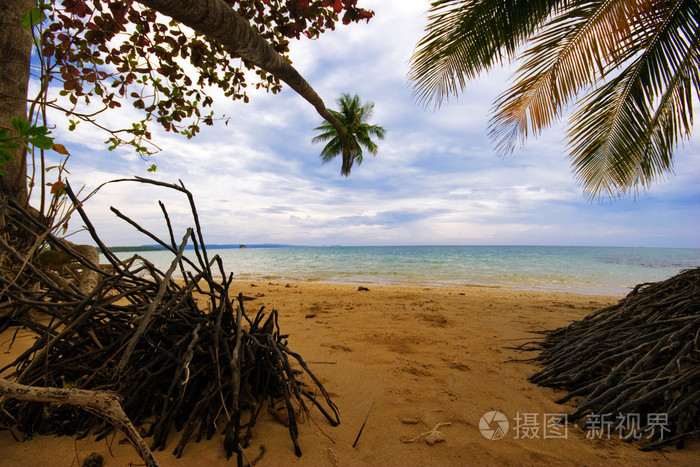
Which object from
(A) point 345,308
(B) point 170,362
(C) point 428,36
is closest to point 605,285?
(A) point 345,308

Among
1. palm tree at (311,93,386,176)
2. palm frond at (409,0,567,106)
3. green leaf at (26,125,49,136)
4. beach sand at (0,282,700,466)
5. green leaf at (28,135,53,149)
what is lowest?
beach sand at (0,282,700,466)

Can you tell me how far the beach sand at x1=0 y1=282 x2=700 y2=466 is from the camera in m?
1.37

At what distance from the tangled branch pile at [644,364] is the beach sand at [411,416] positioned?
0.12 metres

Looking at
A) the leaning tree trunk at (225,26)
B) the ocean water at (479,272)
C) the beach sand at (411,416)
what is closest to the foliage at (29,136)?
the leaning tree trunk at (225,26)

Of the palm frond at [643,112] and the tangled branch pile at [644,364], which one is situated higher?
the palm frond at [643,112]

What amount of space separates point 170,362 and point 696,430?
2.55 metres

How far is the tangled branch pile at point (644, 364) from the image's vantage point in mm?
1470

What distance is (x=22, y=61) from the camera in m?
2.24

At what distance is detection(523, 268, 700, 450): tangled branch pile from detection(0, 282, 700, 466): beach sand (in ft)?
0.40

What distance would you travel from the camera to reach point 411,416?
181 cm

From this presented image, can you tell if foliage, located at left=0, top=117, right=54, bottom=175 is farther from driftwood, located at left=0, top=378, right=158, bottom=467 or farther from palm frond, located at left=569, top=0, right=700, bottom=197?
palm frond, located at left=569, top=0, right=700, bottom=197

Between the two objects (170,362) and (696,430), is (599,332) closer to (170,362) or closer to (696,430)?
(696,430)

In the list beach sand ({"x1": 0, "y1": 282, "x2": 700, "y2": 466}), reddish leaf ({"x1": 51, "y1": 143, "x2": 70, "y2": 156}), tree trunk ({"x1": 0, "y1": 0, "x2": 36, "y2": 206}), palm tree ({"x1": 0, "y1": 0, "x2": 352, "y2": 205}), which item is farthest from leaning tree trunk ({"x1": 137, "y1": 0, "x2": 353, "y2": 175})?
beach sand ({"x1": 0, "y1": 282, "x2": 700, "y2": 466})

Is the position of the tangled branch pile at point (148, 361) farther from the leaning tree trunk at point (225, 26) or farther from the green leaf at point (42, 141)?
the leaning tree trunk at point (225, 26)
